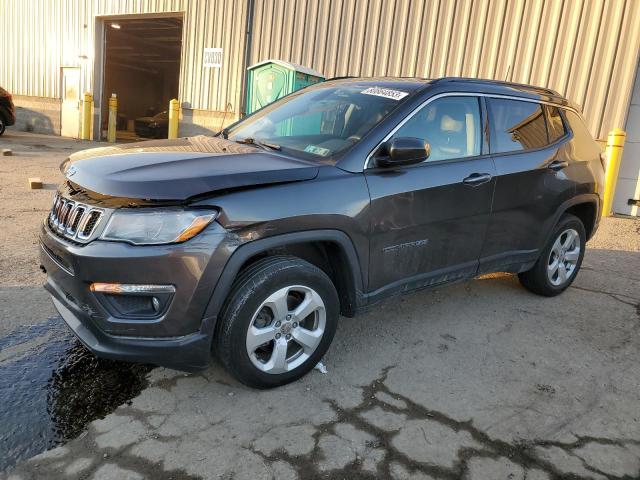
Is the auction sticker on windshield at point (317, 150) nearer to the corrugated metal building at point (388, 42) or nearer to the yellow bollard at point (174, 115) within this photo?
the corrugated metal building at point (388, 42)

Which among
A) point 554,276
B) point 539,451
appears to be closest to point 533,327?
point 554,276

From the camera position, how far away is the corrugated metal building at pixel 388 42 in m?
9.57

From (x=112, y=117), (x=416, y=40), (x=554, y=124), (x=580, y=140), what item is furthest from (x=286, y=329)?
(x=112, y=117)

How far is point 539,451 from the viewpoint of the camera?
2510mm

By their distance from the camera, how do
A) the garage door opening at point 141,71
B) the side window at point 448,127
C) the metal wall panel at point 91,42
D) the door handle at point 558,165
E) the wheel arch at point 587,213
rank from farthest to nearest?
the garage door opening at point 141,71
the metal wall panel at point 91,42
the wheel arch at point 587,213
the door handle at point 558,165
the side window at point 448,127

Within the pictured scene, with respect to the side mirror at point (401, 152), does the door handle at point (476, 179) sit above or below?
below

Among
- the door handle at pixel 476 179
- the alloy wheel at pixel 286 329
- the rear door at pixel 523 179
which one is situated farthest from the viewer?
the rear door at pixel 523 179

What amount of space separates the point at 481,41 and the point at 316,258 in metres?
9.13

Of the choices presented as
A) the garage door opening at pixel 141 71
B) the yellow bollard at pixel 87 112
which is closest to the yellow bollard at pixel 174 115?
the garage door opening at pixel 141 71

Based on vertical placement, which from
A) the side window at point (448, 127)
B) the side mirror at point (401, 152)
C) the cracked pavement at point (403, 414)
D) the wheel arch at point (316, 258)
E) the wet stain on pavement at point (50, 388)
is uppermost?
the side window at point (448, 127)

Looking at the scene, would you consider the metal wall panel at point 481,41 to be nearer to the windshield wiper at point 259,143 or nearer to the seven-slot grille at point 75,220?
the windshield wiper at point 259,143

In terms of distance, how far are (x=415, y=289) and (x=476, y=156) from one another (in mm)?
1046

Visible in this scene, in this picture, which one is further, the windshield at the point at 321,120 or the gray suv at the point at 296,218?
the windshield at the point at 321,120

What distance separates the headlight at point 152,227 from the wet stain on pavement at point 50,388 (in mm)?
917
